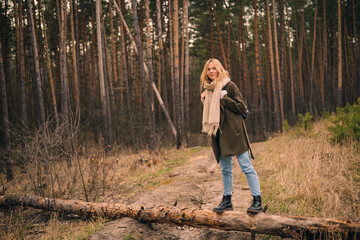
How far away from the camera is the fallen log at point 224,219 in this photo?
2.59 m

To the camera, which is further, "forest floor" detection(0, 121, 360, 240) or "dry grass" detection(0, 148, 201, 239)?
"dry grass" detection(0, 148, 201, 239)

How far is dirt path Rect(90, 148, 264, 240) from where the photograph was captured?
332cm

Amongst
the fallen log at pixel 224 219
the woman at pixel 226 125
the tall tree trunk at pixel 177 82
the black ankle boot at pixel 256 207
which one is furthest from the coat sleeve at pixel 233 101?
the tall tree trunk at pixel 177 82

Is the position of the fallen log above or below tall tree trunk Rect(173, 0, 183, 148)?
below

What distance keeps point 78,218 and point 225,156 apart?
112 inches

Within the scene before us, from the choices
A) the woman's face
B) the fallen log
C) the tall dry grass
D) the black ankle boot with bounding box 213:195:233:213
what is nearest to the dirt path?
the fallen log

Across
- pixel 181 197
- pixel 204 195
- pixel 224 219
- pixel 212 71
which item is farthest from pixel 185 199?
pixel 212 71

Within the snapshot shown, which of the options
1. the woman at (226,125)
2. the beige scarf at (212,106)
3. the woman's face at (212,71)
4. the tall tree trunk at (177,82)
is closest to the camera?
the woman at (226,125)

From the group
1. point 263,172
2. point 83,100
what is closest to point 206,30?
point 83,100

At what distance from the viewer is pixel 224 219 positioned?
10.2 feet

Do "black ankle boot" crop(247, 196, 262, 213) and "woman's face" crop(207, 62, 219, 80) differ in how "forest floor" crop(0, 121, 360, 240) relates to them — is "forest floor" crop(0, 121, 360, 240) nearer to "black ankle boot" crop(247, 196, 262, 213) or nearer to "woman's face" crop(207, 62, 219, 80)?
"black ankle boot" crop(247, 196, 262, 213)

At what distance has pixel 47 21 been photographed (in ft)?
51.9

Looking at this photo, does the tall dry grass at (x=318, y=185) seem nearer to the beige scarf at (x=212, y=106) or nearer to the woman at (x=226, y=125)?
the woman at (x=226, y=125)

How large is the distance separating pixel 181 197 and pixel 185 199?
0.12 m
